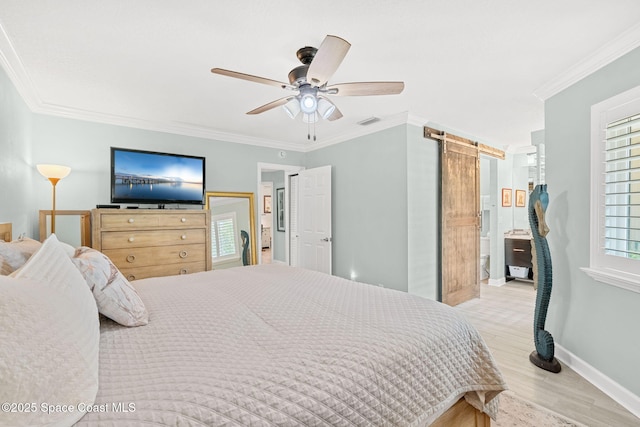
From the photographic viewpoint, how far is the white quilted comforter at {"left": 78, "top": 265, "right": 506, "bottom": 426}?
2.68 feet

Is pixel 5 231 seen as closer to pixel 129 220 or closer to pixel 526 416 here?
pixel 129 220

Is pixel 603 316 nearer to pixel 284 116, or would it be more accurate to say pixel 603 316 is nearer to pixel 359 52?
pixel 359 52

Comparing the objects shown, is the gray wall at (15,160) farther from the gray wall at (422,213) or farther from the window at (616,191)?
the window at (616,191)

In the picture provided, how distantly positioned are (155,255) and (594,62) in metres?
4.25

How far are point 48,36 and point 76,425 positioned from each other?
2.37 m

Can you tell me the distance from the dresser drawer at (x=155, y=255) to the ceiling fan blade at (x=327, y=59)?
254 centimetres

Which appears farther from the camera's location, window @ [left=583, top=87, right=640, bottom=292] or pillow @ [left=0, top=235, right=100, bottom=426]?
window @ [left=583, top=87, right=640, bottom=292]

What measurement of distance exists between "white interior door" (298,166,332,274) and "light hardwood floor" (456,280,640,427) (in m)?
2.07

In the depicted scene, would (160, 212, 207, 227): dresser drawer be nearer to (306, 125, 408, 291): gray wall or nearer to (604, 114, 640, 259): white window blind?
(306, 125, 408, 291): gray wall

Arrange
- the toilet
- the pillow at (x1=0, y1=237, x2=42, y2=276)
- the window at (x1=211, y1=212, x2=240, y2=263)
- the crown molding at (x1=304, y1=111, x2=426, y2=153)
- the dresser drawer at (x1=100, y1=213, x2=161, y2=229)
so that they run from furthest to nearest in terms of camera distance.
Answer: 1. the toilet
2. the window at (x1=211, y1=212, x2=240, y2=263)
3. the crown molding at (x1=304, y1=111, x2=426, y2=153)
4. the dresser drawer at (x1=100, y1=213, x2=161, y2=229)
5. the pillow at (x1=0, y1=237, x2=42, y2=276)

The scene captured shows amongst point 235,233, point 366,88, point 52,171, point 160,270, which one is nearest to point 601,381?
point 366,88

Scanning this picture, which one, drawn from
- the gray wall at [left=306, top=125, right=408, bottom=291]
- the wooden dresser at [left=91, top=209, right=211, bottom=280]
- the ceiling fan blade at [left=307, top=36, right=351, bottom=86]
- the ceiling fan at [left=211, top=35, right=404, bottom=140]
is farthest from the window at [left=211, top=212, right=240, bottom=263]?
the ceiling fan blade at [left=307, top=36, right=351, bottom=86]

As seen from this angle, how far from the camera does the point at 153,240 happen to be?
328 centimetres

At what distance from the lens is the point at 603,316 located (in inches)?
85.4
